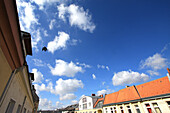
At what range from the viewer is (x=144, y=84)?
23.2 m

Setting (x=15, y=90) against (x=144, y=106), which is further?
(x=144, y=106)

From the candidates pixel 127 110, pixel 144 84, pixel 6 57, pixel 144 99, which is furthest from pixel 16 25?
pixel 144 84

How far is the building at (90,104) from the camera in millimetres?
34522

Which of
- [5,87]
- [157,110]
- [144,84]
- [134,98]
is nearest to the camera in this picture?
[5,87]

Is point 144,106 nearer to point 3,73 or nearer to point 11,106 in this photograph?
point 11,106

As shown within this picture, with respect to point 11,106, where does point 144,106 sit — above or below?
above

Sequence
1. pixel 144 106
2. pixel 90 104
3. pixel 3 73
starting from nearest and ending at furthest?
pixel 3 73 → pixel 144 106 → pixel 90 104

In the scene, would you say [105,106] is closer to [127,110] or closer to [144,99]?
[127,110]

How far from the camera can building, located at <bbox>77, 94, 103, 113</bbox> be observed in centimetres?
3452

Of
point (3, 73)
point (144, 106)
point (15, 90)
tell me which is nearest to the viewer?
point (3, 73)

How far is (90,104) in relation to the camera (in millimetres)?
38688

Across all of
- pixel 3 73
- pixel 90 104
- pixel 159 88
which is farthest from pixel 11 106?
pixel 90 104

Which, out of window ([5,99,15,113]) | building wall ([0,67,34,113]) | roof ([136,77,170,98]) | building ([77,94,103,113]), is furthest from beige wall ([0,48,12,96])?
building ([77,94,103,113])

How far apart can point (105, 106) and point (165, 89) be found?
17.5 meters
